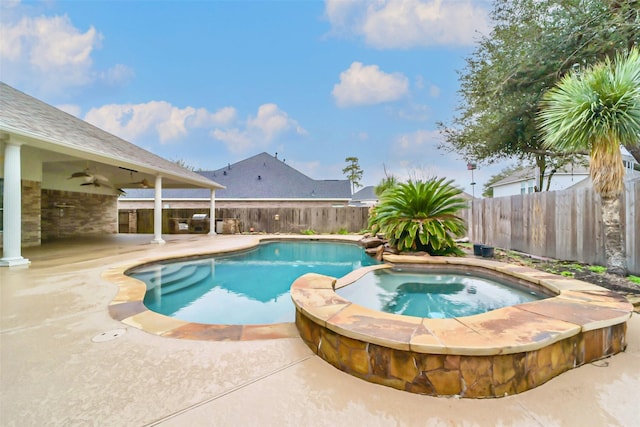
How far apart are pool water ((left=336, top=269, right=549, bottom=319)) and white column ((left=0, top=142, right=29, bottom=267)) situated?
5896 mm

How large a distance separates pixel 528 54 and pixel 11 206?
1125 centimetres

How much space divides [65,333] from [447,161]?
13.0 meters

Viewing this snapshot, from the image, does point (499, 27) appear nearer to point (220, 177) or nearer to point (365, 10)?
point (365, 10)

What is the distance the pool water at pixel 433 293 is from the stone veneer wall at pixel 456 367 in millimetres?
1265

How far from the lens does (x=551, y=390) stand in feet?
4.98

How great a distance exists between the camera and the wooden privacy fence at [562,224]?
4031mm

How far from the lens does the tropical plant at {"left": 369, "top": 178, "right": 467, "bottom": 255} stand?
18.0ft

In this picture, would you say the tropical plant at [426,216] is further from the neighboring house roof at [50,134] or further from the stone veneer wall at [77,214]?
the stone veneer wall at [77,214]

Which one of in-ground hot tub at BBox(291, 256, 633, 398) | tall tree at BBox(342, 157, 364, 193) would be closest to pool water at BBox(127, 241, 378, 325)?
in-ground hot tub at BBox(291, 256, 633, 398)

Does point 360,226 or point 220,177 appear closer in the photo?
point 360,226

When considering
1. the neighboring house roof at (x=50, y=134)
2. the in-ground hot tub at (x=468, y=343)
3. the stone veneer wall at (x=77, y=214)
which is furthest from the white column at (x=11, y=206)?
the stone veneer wall at (x=77, y=214)

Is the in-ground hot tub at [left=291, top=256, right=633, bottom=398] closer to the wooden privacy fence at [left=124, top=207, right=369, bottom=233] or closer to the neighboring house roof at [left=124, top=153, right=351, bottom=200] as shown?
the wooden privacy fence at [left=124, top=207, right=369, bottom=233]

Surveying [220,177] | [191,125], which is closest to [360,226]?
[220,177]

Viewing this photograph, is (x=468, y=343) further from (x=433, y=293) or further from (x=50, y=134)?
(x=50, y=134)
